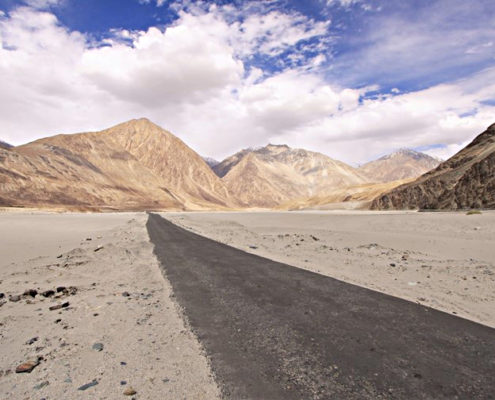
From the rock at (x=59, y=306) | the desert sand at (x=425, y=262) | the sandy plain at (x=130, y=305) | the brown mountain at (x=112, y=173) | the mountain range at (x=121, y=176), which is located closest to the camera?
the sandy plain at (x=130, y=305)

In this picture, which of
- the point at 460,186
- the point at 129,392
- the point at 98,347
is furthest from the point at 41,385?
the point at 460,186

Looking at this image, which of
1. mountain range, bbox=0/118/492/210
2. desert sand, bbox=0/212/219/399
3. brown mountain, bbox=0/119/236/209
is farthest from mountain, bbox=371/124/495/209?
brown mountain, bbox=0/119/236/209

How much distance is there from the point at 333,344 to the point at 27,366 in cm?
418

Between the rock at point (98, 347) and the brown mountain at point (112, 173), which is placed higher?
the brown mountain at point (112, 173)

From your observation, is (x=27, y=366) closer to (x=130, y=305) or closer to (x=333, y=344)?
(x=130, y=305)

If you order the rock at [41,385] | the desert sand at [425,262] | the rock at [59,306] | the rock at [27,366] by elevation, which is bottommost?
the desert sand at [425,262]

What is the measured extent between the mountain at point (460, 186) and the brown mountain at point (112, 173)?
92.4m

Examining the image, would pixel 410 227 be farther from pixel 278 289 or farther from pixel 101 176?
pixel 101 176

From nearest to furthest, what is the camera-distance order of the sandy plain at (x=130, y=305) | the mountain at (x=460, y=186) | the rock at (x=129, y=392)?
the rock at (x=129, y=392) < the sandy plain at (x=130, y=305) < the mountain at (x=460, y=186)

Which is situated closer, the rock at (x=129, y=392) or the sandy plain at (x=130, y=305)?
the rock at (x=129, y=392)

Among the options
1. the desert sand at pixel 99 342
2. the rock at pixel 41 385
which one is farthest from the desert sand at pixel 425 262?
the rock at pixel 41 385

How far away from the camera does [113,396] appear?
11.1 ft

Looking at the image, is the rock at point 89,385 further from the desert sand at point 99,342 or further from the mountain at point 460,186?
the mountain at point 460,186

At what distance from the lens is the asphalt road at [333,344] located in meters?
3.43
